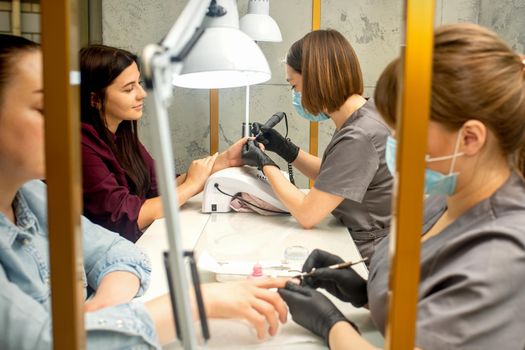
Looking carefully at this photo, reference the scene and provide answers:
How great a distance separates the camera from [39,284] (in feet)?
2.87

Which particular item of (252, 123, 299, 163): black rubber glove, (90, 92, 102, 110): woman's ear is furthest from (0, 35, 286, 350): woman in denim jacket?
(252, 123, 299, 163): black rubber glove

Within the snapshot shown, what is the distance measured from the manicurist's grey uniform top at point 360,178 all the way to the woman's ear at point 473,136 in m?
0.60

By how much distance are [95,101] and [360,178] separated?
827 mm

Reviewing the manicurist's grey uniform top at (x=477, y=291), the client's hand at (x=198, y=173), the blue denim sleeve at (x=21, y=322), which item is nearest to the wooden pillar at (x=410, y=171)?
the manicurist's grey uniform top at (x=477, y=291)

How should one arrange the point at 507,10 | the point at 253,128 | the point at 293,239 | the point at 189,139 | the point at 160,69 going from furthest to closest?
1. the point at 507,10
2. the point at 253,128
3. the point at 189,139
4. the point at 293,239
5. the point at 160,69

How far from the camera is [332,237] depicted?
159cm

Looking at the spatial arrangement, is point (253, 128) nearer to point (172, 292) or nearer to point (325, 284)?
point (325, 284)

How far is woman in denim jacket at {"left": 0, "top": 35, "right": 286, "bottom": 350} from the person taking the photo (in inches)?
29.0

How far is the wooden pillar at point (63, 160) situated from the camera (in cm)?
56

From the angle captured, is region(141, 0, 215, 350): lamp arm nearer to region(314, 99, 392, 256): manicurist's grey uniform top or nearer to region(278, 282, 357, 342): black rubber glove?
region(278, 282, 357, 342): black rubber glove

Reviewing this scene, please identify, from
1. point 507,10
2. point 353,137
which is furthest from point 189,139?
point 507,10

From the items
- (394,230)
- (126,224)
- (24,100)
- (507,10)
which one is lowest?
(126,224)

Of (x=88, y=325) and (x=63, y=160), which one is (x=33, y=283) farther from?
(x=63, y=160)

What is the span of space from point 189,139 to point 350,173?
512mm
